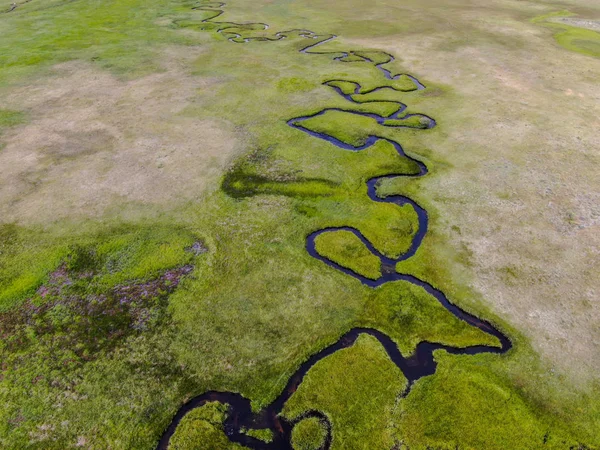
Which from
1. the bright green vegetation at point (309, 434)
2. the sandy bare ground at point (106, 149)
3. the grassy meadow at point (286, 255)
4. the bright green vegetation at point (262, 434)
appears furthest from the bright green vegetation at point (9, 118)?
the bright green vegetation at point (309, 434)

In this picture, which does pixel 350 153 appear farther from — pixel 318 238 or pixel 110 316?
pixel 110 316

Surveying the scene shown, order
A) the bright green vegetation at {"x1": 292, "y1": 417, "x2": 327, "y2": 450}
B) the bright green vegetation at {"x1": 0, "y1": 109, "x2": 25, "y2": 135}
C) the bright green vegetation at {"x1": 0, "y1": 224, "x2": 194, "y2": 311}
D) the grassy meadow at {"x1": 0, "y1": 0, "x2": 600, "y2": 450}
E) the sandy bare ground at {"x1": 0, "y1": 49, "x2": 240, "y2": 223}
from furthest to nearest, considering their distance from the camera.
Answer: the bright green vegetation at {"x1": 0, "y1": 109, "x2": 25, "y2": 135}
the sandy bare ground at {"x1": 0, "y1": 49, "x2": 240, "y2": 223}
the bright green vegetation at {"x1": 0, "y1": 224, "x2": 194, "y2": 311}
the grassy meadow at {"x1": 0, "y1": 0, "x2": 600, "y2": 450}
the bright green vegetation at {"x1": 292, "y1": 417, "x2": 327, "y2": 450}

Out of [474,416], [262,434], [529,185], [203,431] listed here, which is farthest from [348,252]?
[529,185]

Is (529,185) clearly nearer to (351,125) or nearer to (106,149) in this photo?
(351,125)

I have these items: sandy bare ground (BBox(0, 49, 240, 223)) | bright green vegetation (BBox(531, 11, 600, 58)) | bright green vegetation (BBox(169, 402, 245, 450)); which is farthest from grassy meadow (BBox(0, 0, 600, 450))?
bright green vegetation (BBox(531, 11, 600, 58))

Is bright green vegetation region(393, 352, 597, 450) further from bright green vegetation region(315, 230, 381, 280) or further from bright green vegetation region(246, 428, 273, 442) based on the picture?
bright green vegetation region(315, 230, 381, 280)

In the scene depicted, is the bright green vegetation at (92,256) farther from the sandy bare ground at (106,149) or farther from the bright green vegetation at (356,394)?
the bright green vegetation at (356,394)
